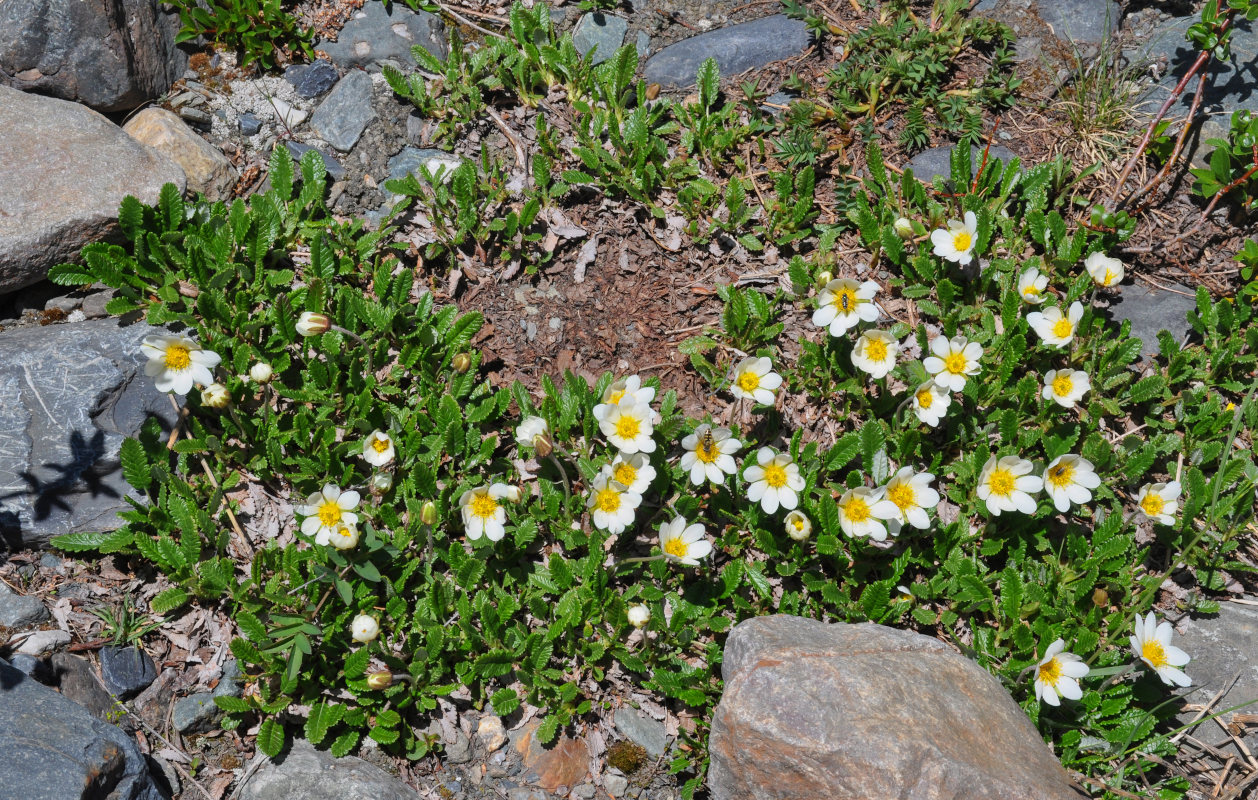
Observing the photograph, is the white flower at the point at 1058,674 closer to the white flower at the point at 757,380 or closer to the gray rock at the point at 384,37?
the white flower at the point at 757,380

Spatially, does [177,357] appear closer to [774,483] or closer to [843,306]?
[774,483]

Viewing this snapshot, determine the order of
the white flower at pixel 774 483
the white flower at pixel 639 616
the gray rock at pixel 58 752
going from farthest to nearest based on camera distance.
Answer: the white flower at pixel 774 483, the white flower at pixel 639 616, the gray rock at pixel 58 752

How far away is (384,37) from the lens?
15.1 ft

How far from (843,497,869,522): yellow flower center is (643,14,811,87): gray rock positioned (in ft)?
7.96

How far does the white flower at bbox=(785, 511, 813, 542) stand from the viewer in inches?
131

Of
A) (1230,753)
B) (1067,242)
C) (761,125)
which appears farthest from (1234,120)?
(1230,753)

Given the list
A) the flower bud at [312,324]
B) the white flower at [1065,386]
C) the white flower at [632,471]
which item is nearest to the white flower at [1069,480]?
the white flower at [1065,386]

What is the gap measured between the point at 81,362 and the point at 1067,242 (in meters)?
4.30

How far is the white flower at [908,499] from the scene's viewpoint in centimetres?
326

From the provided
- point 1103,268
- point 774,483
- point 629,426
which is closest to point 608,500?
point 629,426

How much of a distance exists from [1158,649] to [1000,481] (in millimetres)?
797

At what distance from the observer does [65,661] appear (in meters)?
3.21

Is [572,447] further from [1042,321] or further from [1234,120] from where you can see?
[1234,120]

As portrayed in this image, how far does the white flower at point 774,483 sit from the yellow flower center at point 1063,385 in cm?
115
